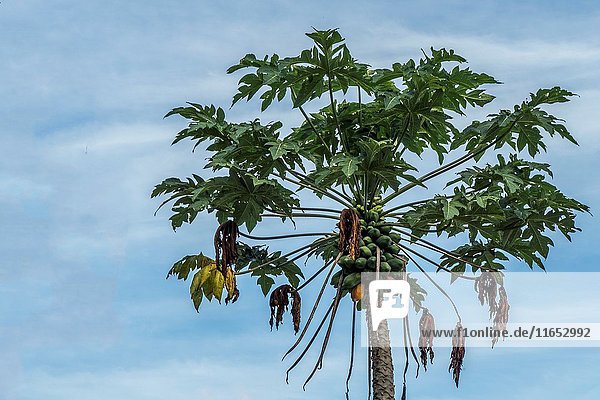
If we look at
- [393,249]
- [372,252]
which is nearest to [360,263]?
[372,252]

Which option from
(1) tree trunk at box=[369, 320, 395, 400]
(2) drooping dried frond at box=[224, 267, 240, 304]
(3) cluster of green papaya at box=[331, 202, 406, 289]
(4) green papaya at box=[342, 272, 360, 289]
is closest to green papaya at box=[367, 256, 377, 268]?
(3) cluster of green papaya at box=[331, 202, 406, 289]

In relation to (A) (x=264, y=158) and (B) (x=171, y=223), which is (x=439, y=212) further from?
(B) (x=171, y=223)

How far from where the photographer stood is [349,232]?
1201 centimetres

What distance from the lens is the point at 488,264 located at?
46.4 ft

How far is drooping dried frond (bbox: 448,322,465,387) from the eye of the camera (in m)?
13.3

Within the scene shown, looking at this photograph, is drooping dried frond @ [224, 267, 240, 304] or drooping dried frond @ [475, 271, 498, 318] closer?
drooping dried frond @ [224, 267, 240, 304]

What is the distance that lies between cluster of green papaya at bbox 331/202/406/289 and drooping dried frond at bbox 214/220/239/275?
1.32m

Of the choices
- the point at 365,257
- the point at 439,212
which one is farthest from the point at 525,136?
the point at 365,257

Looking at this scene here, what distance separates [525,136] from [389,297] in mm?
2913

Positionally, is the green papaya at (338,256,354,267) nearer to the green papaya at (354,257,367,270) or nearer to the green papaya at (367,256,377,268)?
the green papaya at (354,257,367,270)

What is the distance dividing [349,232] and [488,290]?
2.92 metres

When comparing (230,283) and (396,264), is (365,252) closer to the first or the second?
(396,264)

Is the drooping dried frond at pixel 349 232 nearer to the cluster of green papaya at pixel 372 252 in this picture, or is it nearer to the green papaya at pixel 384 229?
the cluster of green papaya at pixel 372 252

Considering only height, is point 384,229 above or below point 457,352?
above
